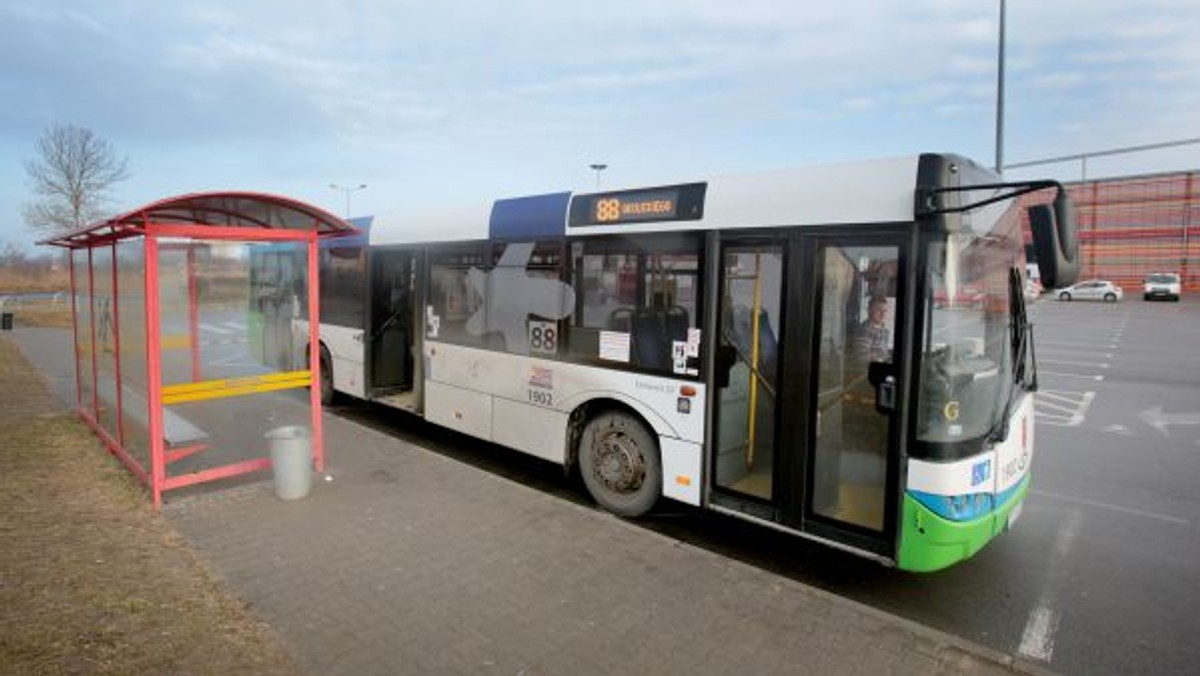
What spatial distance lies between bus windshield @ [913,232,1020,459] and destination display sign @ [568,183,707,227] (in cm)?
187

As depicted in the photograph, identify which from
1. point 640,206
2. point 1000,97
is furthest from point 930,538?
point 1000,97

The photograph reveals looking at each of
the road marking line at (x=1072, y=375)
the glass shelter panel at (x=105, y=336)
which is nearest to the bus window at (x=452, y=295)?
the glass shelter panel at (x=105, y=336)

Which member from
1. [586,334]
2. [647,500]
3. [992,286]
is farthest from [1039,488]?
[586,334]

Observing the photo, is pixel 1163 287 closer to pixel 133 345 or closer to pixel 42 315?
pixel 133 345

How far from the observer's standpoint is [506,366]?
7316 millimetres

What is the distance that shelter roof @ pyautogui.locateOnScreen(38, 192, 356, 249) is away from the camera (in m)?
5.70

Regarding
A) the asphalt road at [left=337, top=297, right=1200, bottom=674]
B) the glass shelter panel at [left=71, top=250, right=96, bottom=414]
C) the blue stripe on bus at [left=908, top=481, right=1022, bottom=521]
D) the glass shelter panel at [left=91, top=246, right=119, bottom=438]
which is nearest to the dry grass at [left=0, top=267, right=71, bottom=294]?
the glass shelter panel at [left=71, top=250, right=96, bottom=414]

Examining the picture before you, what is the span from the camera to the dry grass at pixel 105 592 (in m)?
3.67

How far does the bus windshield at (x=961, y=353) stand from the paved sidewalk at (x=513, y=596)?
1.18 meters

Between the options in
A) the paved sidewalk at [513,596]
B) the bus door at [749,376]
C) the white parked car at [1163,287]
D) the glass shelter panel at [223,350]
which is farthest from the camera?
the white parked car at [1163,287]

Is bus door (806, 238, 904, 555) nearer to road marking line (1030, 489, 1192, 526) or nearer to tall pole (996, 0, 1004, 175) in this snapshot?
road marking line (1030, 489, 1192, 526)

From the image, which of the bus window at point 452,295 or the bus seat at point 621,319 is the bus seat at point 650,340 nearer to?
the bus seat at point 621,319

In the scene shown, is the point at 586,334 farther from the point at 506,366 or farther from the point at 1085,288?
the point at 1085,288

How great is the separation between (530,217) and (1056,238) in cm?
449
